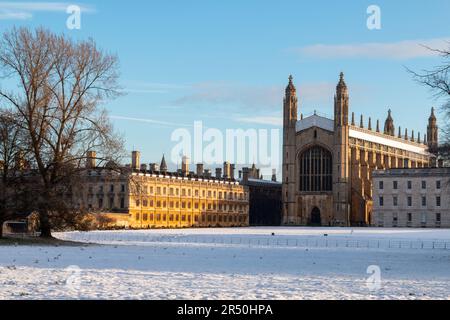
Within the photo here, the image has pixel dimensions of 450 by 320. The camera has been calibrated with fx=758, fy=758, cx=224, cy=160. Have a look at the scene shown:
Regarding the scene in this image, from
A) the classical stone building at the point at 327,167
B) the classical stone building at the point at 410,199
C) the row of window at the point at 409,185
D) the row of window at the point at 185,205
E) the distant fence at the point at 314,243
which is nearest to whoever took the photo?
the distant fence at the point at 314,243

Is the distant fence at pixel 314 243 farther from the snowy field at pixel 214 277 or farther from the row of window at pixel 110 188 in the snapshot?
the row of window at pixel 110 188

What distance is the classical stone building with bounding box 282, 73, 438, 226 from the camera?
4835 inches

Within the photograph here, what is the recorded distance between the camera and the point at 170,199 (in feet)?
388

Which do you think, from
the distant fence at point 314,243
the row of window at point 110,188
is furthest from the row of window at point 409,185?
the distant fence at point 314,243

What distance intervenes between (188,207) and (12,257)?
91.7 m

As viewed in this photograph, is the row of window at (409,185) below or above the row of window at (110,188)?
above

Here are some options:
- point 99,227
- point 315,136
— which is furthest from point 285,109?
point 99,227

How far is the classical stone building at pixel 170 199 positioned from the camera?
10856cm

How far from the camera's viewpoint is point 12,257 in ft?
102

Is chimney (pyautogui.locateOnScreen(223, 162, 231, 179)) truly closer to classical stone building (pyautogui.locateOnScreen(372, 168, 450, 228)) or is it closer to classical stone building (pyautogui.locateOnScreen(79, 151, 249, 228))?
classical stone building (pyautogui.locateOnScreen(79, 151, 249, 228))

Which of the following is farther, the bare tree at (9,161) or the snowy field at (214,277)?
the bare tree at (9,161)

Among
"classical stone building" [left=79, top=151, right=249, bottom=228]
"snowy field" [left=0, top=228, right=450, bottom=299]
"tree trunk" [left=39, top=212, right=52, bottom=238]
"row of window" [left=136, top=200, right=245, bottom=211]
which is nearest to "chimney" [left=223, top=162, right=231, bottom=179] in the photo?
"classical stone building" [left=79, top=151, right=249, bottom=228]

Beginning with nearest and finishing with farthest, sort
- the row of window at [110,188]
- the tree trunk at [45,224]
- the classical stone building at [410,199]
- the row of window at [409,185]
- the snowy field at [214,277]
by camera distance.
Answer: the snowy field at [214,277]
the tree trunk at [45,224]
the row of window at [110,188]
the classical stone building at [410,199]
the row of window at [409,185]
